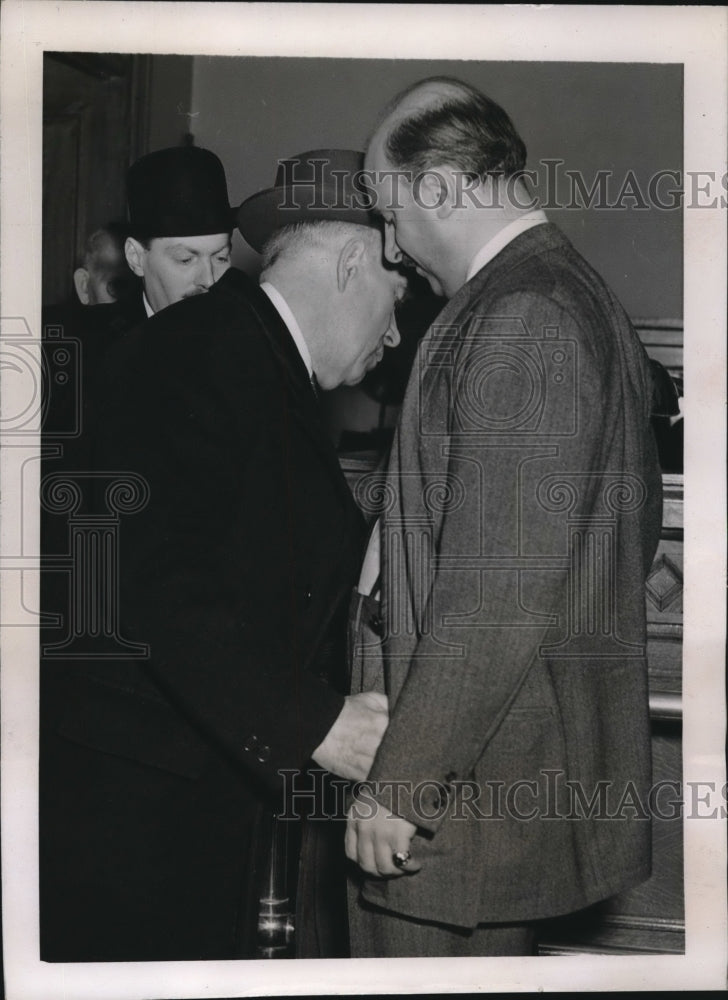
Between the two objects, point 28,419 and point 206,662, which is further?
point 28,419

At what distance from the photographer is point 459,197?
5.34 ft

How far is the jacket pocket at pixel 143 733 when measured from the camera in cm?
162

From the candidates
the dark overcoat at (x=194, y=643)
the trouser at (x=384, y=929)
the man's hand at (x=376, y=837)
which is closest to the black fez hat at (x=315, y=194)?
the dark overcoat at (x=194, y=643)

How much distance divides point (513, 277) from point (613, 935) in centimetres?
109

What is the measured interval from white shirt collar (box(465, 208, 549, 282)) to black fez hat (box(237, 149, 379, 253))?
0.57 ft

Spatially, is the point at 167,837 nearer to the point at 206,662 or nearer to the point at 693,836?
the point at 206,662

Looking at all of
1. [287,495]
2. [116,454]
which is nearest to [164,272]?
[116,454]

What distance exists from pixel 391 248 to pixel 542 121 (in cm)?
33

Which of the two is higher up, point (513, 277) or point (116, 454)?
point (513, 277)

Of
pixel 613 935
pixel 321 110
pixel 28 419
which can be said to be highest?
pixel 321 110

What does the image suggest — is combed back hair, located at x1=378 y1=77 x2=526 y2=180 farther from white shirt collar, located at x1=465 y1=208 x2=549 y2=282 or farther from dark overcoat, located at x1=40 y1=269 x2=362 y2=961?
dark overcoat, located at x1=40 y1=269 x2=362 y2=961

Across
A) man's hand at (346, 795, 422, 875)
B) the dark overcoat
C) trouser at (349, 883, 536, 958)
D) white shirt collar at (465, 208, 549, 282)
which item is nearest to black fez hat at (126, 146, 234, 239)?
the dark overcoat

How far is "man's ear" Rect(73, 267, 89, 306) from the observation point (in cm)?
168

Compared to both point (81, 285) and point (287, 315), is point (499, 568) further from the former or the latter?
point (81, 285)
